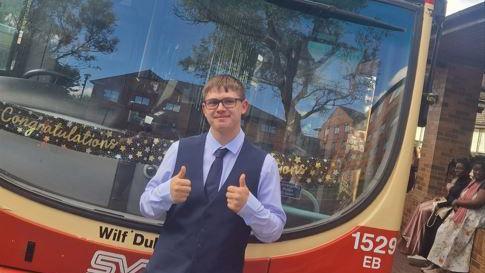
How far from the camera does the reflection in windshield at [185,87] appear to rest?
108 inches

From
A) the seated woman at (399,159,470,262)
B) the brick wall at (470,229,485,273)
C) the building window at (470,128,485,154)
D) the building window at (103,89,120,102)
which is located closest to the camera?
the building window at (103,89,120,102)

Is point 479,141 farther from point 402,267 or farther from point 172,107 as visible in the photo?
point 172,107

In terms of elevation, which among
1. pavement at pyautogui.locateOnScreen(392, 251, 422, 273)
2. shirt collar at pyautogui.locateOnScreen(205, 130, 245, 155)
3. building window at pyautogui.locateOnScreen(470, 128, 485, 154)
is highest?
building window at pyautogui.locateOnScreen(470, 128, 485, 154)

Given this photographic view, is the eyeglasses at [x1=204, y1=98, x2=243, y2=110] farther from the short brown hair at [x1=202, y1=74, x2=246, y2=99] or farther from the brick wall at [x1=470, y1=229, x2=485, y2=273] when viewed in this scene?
the brick wall at [x1=470, y1=229, x2=485, y2=273]

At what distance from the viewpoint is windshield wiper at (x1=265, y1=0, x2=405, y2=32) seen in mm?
2830

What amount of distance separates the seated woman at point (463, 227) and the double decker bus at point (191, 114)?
4147 millimetres

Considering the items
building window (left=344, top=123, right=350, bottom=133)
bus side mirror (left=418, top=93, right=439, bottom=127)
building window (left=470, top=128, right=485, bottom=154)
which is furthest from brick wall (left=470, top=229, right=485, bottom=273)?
building window (left=470, top=128, right=485, bottom=154)

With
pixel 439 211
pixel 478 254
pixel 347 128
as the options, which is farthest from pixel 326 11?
pixel 439 211

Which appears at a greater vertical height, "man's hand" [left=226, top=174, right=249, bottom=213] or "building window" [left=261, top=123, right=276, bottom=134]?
"building window" [left=261, top=123, right=276, bottom=134]

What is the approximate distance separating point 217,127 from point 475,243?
5361 millimetres

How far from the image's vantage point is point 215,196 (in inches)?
84.3

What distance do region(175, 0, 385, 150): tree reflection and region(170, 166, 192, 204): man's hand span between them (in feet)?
3.01

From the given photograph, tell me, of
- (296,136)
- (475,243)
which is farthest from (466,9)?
(296,136)

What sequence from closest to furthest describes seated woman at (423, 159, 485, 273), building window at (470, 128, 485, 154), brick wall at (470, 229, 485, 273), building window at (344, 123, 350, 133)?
building window at (344, 123, 350, 133), brick wall at (470, 229, 485, 273), seated woman at (423, 159, 485, 273), building window at (470, 128, 485, 154)
